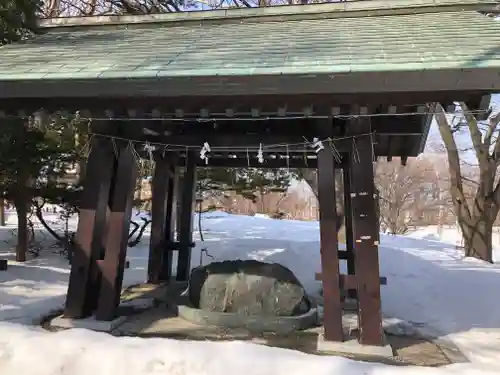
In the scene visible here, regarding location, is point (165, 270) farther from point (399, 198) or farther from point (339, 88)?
point (399, 198)

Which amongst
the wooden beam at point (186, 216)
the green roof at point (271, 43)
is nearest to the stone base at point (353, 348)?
the green roof at point (271, 43)

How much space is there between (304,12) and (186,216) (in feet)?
14.6

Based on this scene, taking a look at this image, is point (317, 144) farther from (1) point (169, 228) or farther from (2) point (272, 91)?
(1) point (169, 228)

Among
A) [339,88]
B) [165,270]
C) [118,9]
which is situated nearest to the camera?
[339,88]

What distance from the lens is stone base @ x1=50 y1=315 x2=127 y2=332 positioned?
18.8ft

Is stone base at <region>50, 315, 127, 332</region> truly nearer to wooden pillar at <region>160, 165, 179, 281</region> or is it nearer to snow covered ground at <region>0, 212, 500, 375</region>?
snow covered ground at <region>0, 212, 500, 375</region>

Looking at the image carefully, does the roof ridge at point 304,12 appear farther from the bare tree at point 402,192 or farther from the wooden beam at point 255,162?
the bare tree at point 402,192

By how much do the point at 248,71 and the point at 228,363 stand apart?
2818 millimetres

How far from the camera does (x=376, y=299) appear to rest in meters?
5.30

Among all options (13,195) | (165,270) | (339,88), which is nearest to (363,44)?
(339,88)

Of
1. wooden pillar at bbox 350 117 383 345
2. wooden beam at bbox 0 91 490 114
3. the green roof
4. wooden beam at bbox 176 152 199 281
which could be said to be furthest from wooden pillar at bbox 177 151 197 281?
wooden pillar at bbox 350 117 383 345

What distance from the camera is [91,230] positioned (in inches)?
239

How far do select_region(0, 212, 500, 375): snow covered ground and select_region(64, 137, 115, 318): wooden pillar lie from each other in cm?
78

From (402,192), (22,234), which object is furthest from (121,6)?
(402,192)
